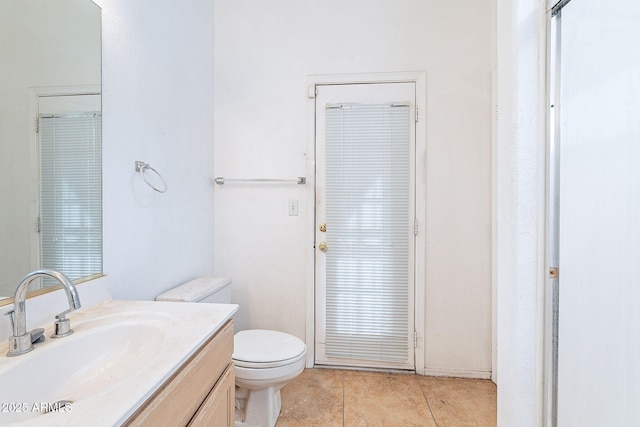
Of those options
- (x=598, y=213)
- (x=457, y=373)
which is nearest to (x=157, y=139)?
(x=598, y=213)

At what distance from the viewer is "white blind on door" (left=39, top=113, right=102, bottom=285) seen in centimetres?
93

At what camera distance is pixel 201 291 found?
4.97ft

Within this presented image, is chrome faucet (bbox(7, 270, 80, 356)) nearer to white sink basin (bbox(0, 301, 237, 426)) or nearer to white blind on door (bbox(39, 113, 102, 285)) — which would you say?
white sink basin (bbox(0, 301, 237, 426))

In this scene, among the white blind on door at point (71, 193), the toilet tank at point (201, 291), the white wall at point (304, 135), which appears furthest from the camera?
the white wall at point (304, 135)

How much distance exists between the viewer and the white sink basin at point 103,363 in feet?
1.70

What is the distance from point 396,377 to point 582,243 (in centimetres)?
149

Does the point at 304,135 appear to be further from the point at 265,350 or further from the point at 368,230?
the point at 265,350

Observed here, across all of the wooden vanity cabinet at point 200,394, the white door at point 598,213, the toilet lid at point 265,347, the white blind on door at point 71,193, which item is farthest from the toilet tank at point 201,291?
the white door at point 598,213

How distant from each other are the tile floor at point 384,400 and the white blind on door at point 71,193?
49.6 inches

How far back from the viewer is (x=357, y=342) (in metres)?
2.00

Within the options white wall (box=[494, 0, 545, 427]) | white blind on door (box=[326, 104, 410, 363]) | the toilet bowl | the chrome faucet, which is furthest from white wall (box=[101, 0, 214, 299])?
white wall (box=[494, 0, 545, 427])

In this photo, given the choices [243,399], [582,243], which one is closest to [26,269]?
[243,399]

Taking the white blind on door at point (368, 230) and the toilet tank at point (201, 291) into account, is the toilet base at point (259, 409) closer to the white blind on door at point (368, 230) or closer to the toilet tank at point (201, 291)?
the toilet tank at point (201, 291)

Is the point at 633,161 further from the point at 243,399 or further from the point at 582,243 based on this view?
the point at 243,399
